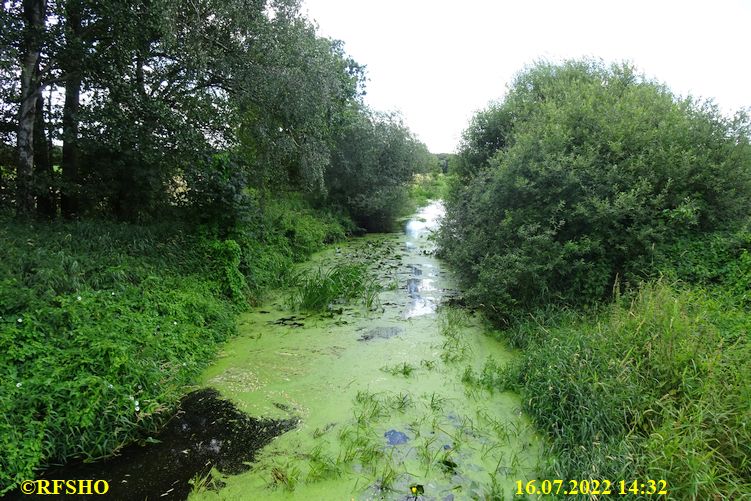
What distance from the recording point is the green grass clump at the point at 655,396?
2.78m

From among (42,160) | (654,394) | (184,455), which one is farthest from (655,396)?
(42,160)

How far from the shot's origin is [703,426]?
2957 millimetres

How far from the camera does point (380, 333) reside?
19.8 ft

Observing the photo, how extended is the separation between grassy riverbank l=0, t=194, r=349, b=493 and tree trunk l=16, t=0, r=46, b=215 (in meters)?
0.69

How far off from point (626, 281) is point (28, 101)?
903 centimetres

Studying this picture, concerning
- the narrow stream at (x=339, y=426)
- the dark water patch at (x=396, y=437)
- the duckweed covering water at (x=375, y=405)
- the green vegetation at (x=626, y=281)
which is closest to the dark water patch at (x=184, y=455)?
the narrow stream at (x=339, y=426)

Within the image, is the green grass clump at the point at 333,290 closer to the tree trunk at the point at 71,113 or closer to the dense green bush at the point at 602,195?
the dense green bush at the point at 602,195

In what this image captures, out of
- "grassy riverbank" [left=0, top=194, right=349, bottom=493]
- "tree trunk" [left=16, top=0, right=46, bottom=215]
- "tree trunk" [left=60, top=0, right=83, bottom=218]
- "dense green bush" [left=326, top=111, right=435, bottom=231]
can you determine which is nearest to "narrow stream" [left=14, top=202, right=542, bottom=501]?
"grassy riverbank" [left=0, top=194, right=349, bottom=493]

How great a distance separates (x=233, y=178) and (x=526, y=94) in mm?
7911

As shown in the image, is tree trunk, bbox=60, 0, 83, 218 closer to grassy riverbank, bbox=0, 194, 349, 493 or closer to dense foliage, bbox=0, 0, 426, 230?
dense foliage, bbox=0, 0, 426, 230

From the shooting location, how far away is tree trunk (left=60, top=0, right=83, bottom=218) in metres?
5.40

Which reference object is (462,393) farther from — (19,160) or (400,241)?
(400,241)

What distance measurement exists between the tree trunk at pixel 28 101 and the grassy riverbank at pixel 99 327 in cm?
69

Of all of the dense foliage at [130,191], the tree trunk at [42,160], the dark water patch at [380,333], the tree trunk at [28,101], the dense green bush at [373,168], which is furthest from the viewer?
the dense green bush at [373,168]
